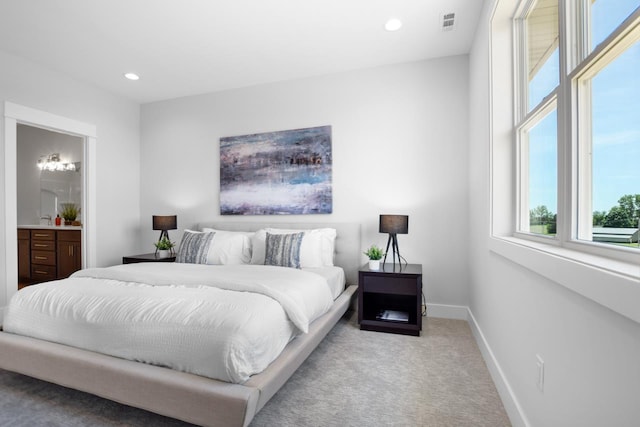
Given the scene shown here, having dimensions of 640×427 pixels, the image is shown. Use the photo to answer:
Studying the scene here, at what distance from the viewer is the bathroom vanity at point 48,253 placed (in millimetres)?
4225

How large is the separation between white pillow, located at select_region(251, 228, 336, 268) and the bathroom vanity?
8.55 feet

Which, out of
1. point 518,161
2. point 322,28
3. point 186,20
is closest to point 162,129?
point 186,20

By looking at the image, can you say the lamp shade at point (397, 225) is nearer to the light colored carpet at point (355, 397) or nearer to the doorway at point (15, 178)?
the light colored carpet at point (355, 397)

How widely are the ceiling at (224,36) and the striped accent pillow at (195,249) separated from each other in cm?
193

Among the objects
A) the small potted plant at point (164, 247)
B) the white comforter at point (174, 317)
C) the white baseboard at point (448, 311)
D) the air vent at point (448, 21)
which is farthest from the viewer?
the small potted plant at point (164, 247)

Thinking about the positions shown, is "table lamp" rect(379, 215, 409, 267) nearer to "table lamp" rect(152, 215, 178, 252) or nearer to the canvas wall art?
the canvas wall art

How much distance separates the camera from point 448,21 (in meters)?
2.68

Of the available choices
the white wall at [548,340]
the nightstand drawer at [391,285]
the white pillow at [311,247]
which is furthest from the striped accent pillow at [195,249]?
the white wall at [548,340]

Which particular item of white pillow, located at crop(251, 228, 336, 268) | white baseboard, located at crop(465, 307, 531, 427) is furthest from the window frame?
white pillow, located at crop(251, 228, 336, 268)

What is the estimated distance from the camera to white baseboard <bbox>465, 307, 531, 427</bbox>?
149 centimetres

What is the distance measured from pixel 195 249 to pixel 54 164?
12.7 ft

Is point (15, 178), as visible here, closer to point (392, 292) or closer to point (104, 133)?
point (104, 133)

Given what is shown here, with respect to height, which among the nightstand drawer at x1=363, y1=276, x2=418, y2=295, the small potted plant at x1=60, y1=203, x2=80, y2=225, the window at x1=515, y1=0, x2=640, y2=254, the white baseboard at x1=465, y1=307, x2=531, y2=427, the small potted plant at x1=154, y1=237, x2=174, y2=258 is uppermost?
the window at x1=515, y1=0, x2=640, y2=254

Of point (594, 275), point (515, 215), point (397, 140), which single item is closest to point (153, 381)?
point (594, 275)
